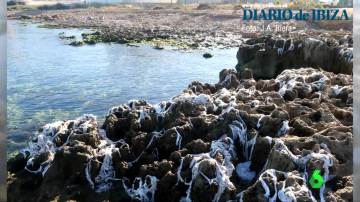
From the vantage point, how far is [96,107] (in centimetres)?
1280

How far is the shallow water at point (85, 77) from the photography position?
39.8 feet

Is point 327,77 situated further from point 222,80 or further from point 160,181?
point 160,181

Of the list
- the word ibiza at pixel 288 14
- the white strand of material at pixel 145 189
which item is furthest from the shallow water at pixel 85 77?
the word ibiza at pixel 288 14

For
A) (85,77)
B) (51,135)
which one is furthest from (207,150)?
(85,77)

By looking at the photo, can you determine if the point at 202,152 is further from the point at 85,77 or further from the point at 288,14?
the point at 85,77

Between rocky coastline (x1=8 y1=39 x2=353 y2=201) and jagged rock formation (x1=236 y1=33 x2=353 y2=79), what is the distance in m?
3.74

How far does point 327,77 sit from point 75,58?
14908 millimetres

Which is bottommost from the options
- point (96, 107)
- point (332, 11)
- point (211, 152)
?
point (96, 107)

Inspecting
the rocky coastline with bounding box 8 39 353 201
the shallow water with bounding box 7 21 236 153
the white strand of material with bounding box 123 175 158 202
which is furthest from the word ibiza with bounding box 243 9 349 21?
the shallow water with bounding box 7 21 236 153

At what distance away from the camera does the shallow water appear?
12133 mm

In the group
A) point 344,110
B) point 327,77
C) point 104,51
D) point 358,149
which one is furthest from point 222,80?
point 104,51

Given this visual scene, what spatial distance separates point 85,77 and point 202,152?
38.6ft

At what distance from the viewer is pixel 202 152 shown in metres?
5.97

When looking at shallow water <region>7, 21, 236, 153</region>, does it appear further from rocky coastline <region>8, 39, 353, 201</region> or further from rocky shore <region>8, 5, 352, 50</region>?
rocky coastline <region>8, 39, 353, 201</region>
